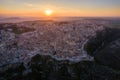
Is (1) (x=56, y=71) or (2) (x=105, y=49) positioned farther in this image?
(2) (x=105, y=49)

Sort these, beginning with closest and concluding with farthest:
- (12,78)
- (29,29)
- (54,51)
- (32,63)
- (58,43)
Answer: (12,78) < (32,63) < (54,51) < (58,43) < (29,29)

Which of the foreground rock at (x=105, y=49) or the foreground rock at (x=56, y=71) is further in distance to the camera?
the foreground rock at (x=105, y=49)

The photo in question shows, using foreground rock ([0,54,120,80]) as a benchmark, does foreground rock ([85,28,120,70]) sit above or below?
above

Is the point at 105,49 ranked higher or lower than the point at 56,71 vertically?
higher

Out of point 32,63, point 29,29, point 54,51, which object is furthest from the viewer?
point 29,29

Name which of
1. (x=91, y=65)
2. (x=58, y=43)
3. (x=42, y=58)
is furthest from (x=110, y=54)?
(x=42, y=58)

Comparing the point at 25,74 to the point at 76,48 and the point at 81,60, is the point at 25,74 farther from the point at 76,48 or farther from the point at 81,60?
the point at 76,48

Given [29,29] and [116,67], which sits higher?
[29,29]

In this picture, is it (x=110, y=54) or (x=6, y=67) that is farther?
(x=110, y=54)

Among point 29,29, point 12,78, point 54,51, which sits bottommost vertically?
point 12,78

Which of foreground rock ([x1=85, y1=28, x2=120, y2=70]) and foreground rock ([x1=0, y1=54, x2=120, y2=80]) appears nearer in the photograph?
foreground rock ([x1=0, y1=54, x2=120, y2=80])

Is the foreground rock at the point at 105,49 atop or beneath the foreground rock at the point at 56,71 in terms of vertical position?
atop
